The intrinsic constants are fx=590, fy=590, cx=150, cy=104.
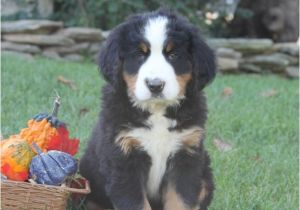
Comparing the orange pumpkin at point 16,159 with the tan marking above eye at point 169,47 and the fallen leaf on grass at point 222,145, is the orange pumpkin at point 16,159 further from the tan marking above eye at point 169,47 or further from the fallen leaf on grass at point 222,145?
the fallen leaf on grass at point 222,145

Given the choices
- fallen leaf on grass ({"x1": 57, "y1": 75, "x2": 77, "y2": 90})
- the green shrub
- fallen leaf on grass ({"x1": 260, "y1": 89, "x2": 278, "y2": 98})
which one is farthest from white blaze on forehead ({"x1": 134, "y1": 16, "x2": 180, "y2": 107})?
the green shrub

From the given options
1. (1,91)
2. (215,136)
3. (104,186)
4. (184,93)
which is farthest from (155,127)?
(1,91)

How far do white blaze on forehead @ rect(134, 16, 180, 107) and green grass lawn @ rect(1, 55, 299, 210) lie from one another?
1134mm

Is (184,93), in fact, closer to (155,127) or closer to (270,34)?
(155,127)

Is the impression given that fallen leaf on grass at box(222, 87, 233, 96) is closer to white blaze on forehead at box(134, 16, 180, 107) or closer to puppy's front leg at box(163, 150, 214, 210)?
puppy's front leg at box(163, 150, 214, 210)

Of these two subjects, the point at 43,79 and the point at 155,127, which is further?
the point at 43,79

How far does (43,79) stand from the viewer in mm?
6789

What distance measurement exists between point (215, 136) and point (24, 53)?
4359mm

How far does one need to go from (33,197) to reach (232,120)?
316cm

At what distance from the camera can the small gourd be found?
3.18 metres

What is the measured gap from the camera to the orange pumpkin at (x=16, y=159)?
3.19 metres

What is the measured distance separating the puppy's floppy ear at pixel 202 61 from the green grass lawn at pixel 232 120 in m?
1.01

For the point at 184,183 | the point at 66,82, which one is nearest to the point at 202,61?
the point at 184,183

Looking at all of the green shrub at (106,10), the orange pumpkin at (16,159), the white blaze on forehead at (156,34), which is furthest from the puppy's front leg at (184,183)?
the green shrub at (106,10)
